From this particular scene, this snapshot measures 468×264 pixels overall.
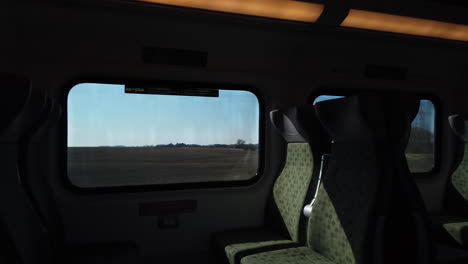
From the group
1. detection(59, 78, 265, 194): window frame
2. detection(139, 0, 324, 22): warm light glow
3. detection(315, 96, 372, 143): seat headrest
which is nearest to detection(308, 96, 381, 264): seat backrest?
detection(315, 96, 372, 143): seat headrest

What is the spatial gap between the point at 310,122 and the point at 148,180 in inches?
56.4

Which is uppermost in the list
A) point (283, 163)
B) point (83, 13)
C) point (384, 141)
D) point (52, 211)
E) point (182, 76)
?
point (83, 13)

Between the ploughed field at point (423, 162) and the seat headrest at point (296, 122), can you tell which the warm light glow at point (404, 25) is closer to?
the seat headrest at point (296, 122)

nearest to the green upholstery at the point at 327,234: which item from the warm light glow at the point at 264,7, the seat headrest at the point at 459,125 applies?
the warm light glow at the point at 264,7

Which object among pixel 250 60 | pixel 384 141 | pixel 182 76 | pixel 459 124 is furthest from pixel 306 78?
pixel 384 141

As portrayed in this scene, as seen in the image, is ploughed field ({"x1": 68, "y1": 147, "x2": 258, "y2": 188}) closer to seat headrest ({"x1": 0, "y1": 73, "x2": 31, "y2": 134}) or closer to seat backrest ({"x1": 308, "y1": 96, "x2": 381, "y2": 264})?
seat backrest ({"x1": 308, "y1": 96, "x2": 381, "y2": 264})

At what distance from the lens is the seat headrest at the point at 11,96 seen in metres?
1.13

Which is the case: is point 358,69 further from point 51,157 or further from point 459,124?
point 51,157

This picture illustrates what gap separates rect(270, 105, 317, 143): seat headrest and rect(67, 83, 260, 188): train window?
41 centimetres

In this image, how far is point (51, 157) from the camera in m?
2.40

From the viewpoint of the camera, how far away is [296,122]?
236 centimetres

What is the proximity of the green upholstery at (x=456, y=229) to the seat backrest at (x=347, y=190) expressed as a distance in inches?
62.1

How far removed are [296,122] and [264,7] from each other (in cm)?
85

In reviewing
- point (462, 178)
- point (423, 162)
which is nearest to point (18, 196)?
point (462, 178)
